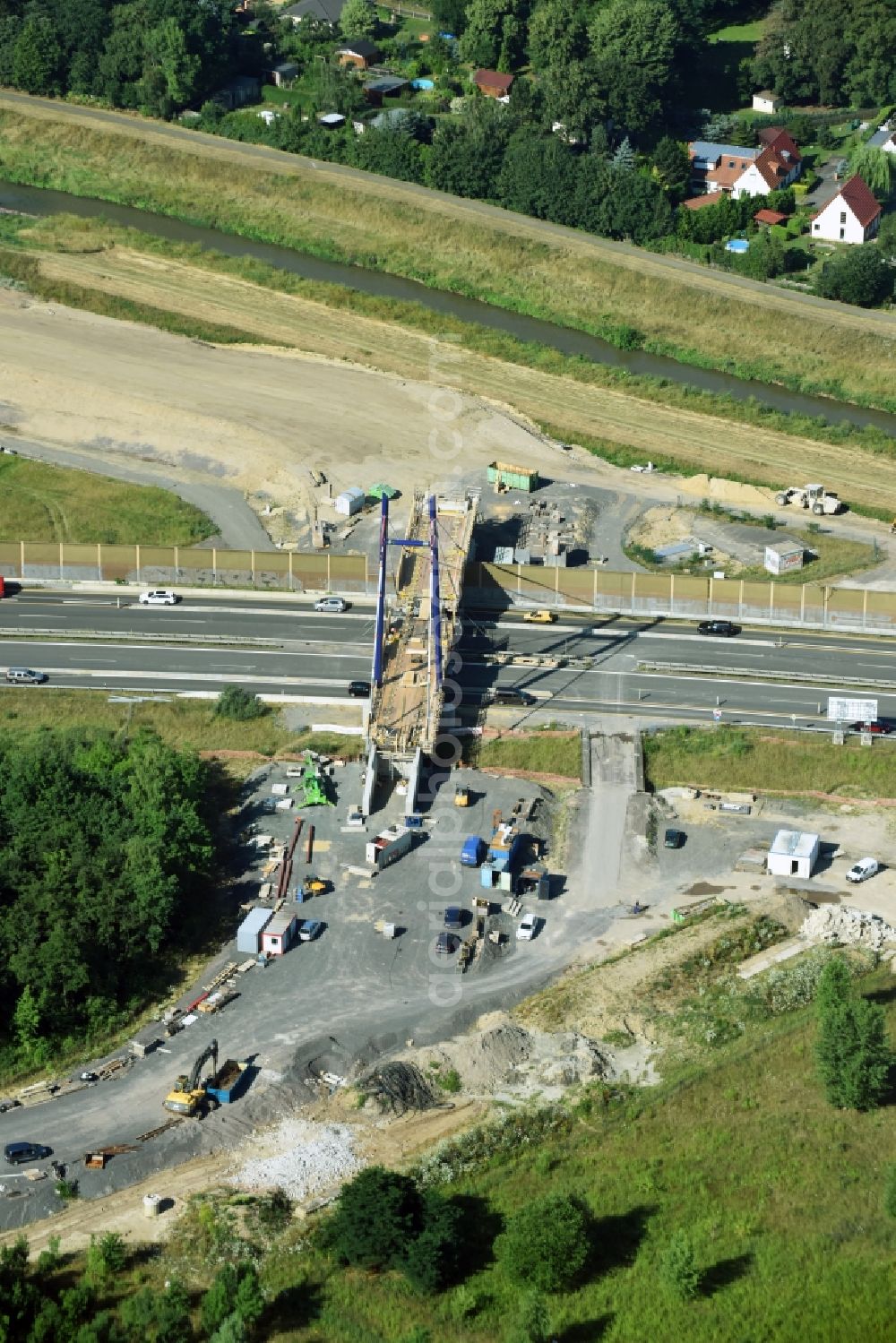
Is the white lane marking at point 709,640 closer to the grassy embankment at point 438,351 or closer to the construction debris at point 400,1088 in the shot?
the grassy embankment at point 438,351

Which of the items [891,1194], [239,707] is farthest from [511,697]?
[891,1194]

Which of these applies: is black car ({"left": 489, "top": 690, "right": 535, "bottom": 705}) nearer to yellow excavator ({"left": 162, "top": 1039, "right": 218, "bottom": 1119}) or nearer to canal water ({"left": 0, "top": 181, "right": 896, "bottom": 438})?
yellow excavator ({"left": 162, "top": 1039, "right": 218, "bottom": 1119})

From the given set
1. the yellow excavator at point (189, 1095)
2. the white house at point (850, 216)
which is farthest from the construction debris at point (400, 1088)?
the white house at point (850, 216)

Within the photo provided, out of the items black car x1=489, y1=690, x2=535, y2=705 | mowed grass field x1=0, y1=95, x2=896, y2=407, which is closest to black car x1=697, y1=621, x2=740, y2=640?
black car x1=489, y1=690, x2=535, y2=705

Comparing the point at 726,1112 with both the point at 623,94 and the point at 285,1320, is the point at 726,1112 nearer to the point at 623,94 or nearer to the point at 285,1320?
the point at 285,1320

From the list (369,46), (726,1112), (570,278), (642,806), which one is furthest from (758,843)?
(369,46)

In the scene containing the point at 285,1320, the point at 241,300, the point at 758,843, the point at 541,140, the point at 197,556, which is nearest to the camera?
the point at 285,1320
